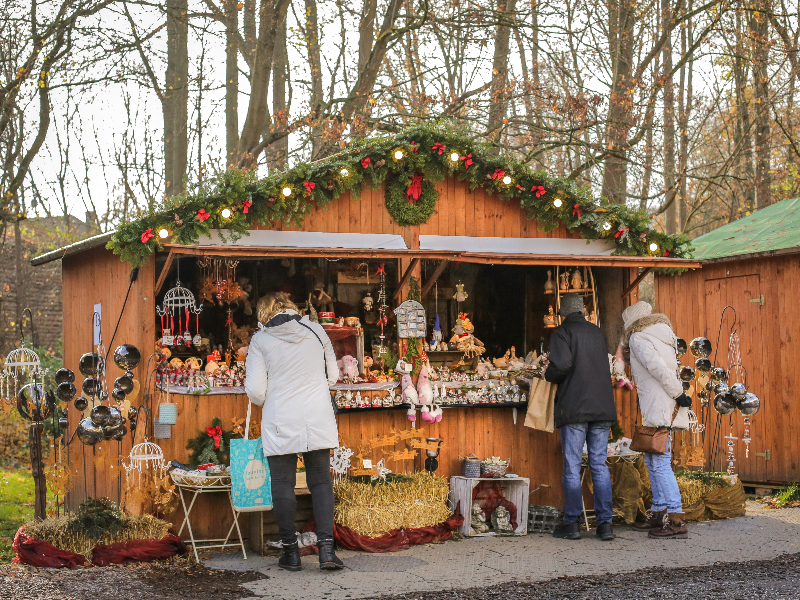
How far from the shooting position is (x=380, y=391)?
829 cm

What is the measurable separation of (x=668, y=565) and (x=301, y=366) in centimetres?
314

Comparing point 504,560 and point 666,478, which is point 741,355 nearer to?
A: point 666,478

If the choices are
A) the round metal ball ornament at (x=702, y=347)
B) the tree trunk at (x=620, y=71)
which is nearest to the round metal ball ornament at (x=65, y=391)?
the round metal ball ornament at (x=702, y=347)

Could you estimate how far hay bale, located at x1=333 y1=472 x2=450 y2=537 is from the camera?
7293mm

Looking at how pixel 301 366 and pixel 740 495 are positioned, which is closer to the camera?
pixel 301 366

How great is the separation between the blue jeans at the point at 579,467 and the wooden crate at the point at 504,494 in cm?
43

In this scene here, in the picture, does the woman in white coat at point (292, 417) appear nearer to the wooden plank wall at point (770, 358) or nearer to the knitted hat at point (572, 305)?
the knitted hat at point (572, 305)

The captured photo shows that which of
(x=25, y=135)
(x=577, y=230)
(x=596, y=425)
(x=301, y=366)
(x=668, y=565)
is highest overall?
(x=25, y=135)

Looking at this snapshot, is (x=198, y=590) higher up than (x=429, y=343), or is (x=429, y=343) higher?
(x=429, y=343)

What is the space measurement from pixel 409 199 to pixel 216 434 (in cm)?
297

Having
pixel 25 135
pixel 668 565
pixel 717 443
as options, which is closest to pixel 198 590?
pixel 668 565

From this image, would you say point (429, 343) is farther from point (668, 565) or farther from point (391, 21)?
point (391, 21)

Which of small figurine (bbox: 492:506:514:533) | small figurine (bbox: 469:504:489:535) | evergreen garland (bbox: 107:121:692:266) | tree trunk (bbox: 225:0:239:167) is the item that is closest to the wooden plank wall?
evergreen garland (bbox: 107:121:692:266)

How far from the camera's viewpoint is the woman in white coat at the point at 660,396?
7547mm
